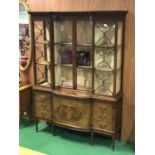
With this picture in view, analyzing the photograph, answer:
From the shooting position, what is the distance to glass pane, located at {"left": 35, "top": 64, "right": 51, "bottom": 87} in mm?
3951

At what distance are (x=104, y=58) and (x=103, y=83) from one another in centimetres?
36

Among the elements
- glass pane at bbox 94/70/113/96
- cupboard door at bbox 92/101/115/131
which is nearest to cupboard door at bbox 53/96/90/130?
cupboard door at bbox 92/101/115/131

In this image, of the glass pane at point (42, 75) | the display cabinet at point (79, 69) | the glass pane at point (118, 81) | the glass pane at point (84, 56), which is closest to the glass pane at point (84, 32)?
the display cabinet at point (79, 69)

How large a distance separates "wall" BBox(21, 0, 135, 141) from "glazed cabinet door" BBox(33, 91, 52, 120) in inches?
45.8

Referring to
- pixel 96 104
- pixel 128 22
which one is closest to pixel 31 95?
pixel 96 104

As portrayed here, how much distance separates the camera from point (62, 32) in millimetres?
3730

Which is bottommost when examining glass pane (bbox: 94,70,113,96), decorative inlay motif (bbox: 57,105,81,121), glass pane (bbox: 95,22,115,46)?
decorative inlay motif (bbox: 57,105,81,121)

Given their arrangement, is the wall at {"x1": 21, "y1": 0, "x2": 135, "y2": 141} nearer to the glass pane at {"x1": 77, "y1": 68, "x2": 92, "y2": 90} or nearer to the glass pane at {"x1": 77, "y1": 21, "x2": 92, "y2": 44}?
the glass pane at {"x1": 77, "y1": 21, "x2": 92, "y2": 44}

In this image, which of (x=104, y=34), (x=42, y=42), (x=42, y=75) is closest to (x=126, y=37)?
(x=104, y=34)

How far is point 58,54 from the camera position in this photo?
149 inches

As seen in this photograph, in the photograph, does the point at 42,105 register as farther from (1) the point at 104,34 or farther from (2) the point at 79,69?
(1) the point at 104,34
